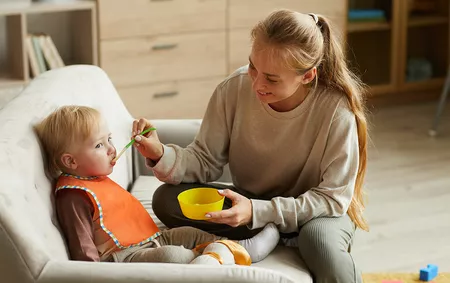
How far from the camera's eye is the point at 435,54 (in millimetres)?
5195

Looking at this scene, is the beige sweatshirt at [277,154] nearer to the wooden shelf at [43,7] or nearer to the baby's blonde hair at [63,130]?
the baby's blonde hair at [63,130]

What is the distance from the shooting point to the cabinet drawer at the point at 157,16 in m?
4.00

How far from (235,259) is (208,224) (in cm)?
19

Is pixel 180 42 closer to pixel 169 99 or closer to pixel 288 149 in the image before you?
pixel 169 99

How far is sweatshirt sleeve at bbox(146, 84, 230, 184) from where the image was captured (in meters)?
2.29

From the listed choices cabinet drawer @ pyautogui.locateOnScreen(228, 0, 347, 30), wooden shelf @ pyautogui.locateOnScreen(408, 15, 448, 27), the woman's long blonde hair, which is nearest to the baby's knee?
the woman's long blonde hair

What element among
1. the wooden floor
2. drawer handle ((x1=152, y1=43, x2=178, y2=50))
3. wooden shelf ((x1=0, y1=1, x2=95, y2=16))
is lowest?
the wooden floor

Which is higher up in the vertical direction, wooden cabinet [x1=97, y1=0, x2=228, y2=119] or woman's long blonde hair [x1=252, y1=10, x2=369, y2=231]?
woman's long blonde hair [x1=252, y1=10, x2=369, y2=231]

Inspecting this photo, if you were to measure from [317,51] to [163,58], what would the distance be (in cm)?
214

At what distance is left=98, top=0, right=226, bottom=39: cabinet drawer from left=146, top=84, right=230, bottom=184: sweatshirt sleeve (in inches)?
69.4

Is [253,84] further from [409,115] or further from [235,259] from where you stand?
[409,115]

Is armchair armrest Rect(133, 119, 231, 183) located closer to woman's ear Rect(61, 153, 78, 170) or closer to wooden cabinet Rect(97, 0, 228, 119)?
woman's ear Rect(61, 153, 78, 170)

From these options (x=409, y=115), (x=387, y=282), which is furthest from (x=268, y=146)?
(x=409, y=115)

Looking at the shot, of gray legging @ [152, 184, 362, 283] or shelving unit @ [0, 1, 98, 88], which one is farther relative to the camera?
shelving unit @ [0, 1, 98, 88]
